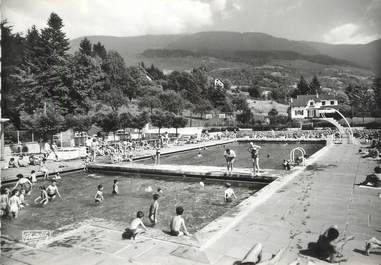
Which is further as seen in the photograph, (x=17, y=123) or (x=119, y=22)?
(x=17, y=123)

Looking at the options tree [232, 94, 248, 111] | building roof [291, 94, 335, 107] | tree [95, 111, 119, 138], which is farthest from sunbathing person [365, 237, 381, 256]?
tree [232, 94, 248, 111]

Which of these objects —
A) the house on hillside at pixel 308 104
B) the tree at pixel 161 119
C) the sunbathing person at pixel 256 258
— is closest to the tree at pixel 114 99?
the tree at pixel 161 119

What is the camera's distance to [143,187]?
16.5m

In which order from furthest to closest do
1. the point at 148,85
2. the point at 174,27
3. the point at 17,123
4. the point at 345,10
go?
1. the point at 148,85
2. the point at 17,123
3. the point at 174,27
4. the point at 345,10

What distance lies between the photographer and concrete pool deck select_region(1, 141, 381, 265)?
609 cm

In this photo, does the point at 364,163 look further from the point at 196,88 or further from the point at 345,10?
the point at 196,88

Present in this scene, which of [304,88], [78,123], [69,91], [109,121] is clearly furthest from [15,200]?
[304,88]

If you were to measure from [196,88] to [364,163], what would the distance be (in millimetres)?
78541

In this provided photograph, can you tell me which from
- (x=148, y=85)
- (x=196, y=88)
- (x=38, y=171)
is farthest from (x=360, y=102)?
(x=38, y=171)

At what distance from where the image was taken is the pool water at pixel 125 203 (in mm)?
11094

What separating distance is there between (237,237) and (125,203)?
25.1 feet

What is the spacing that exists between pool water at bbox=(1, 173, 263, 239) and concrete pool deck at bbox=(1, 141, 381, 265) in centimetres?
238

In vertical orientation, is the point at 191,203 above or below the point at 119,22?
below

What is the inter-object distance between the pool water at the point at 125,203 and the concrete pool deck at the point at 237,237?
2378 millimetres
